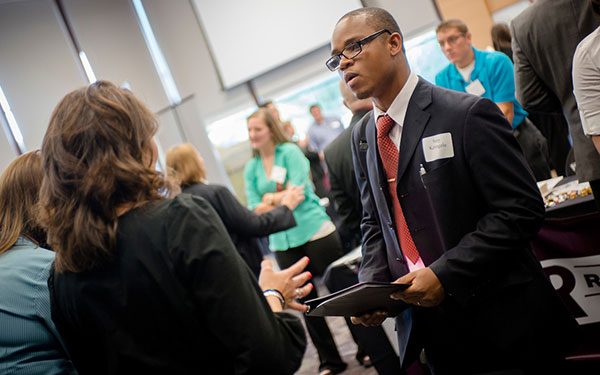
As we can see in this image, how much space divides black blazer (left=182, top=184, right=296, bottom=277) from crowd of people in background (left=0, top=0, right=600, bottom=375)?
1.24 meters

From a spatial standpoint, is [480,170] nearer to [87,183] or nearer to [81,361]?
[87,183]

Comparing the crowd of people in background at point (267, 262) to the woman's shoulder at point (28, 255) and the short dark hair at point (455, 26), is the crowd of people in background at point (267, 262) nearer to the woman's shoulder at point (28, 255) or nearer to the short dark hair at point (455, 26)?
the woman's shoulder at point (28, 255)

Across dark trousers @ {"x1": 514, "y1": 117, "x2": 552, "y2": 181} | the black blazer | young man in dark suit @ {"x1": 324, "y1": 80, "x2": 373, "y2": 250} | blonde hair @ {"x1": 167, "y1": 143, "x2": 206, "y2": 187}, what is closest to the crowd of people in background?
young man in dark suit @ {"x1": 324, "y1": 80, "x2": 373, "y2": 250}

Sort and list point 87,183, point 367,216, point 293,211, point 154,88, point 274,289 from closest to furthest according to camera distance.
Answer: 1. point 87,183
2. point 274,289
3. point 367,216
4. point 293,211
5. point 154,88

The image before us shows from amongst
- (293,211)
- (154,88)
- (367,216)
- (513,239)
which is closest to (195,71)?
(154,88)

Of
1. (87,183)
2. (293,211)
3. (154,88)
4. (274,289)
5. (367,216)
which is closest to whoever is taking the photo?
(87,183)

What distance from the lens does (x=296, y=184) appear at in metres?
3.47

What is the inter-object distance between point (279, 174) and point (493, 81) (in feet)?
5.25

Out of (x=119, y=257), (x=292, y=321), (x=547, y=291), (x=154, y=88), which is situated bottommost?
(x=547, y=291)

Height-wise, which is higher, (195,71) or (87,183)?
(195,71)

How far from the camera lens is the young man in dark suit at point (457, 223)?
4.39ft

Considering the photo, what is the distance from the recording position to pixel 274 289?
5.01 ft

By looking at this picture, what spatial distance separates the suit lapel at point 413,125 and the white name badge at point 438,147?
0.03m

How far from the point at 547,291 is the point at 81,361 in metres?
1.29
